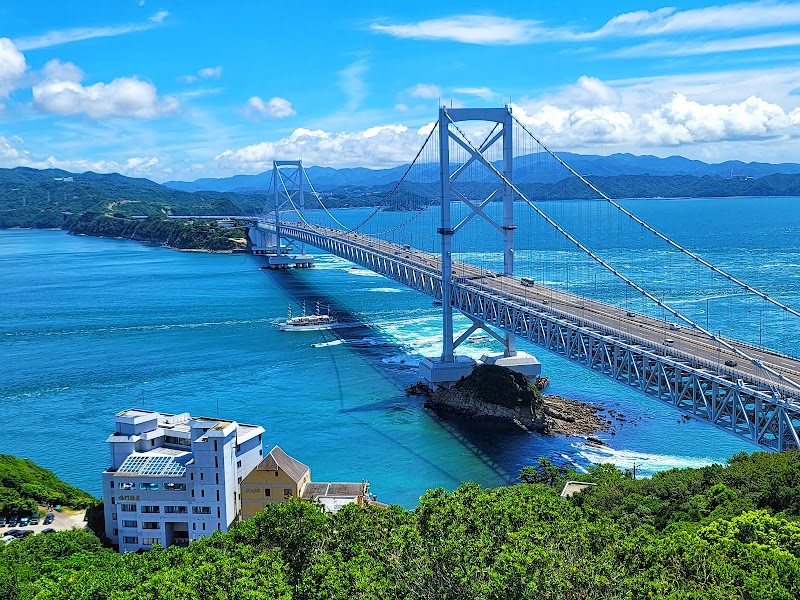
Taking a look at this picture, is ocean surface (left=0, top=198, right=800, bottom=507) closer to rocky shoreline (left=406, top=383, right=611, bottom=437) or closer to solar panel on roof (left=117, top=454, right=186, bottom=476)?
rocky shoreline (left=406, top=383, right=611, bottom=437)

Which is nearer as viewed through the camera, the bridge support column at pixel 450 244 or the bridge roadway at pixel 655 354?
the bridge roadway at pixel 655 354

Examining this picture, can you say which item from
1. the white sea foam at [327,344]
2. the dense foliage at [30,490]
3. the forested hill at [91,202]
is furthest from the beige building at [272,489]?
the forested hill at [91,202]

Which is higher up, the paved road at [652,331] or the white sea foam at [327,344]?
the paved road at [652,331]

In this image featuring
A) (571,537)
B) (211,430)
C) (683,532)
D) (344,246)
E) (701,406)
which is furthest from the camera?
(344,246)

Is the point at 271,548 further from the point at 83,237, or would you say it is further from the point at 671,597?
the point at 83,237

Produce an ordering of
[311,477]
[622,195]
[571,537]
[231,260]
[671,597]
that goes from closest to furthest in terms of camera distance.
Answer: [671,597] → [571,537] → [311,477] → [231,260] → [622,195]

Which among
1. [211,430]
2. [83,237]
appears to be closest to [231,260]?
[83,237]

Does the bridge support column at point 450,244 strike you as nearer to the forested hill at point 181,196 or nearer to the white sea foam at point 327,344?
the white sea foam at point 327,344
